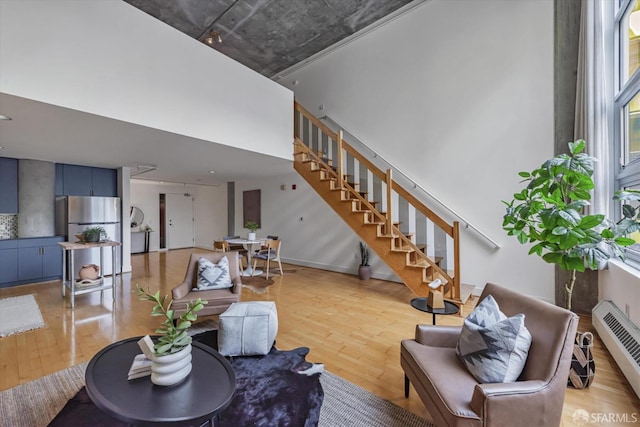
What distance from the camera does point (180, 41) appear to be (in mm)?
3365

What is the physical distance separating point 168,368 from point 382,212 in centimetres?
379

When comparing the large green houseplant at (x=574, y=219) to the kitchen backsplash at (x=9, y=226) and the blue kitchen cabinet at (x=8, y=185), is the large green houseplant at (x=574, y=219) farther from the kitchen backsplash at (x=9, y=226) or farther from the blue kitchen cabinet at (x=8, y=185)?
the kitchen backsplash at (x=9, y=226)

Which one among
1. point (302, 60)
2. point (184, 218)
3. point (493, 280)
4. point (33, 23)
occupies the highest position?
point (302, 60)

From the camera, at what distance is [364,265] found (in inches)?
212

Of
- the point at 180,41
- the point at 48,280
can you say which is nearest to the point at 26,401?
the point at 180,41

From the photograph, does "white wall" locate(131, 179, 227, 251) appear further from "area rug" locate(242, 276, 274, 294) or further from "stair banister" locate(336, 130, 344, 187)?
"stair banister" locate(336, 130, 344, 187)

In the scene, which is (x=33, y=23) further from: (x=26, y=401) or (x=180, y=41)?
(x=26, y=401)

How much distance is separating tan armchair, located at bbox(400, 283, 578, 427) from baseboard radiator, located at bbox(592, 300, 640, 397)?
1.26 metres

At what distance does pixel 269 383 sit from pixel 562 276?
4.04 m

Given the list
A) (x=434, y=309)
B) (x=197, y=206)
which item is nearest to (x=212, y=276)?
(x=434, y=309)

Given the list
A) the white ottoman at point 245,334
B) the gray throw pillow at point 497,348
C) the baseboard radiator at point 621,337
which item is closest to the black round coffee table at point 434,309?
the gray throw pillow at point 497,348

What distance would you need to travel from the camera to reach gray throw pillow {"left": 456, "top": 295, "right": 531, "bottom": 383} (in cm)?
141

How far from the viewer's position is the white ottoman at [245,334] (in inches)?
95.9

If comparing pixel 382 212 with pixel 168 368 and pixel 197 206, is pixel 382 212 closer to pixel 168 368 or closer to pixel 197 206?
pixel 168 368
